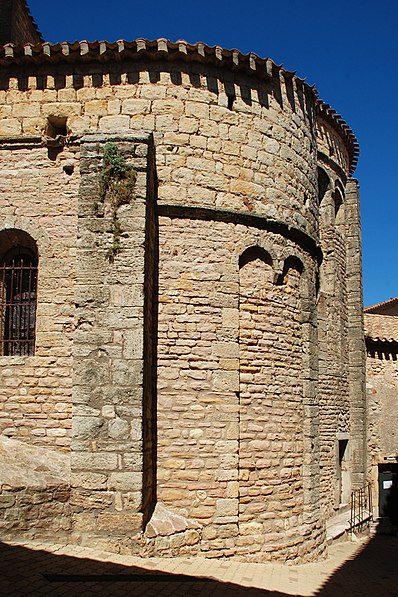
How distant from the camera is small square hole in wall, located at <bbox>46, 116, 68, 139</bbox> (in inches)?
359

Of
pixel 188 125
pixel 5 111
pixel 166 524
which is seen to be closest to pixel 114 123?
pixel 188 125

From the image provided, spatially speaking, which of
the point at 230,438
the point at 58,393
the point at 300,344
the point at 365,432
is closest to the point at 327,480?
the point at 365,432

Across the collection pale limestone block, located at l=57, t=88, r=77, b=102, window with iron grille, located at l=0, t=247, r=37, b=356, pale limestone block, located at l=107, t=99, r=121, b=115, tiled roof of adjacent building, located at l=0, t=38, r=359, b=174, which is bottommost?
window with iron grille, located at l=0, t=247, r=37, b=356

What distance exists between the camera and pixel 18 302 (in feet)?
29.5

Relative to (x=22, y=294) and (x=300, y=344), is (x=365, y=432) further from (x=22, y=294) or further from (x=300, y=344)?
(x=22, y=294)

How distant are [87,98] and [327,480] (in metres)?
9.14

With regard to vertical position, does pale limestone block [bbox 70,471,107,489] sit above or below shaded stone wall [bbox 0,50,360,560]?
below

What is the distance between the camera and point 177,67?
30.0 feet

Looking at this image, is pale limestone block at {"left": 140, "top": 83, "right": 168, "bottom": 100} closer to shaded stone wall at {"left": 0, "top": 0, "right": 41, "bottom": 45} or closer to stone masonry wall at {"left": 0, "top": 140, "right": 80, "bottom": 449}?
stone masonry wall at {"left": 0, "top": 140, "right": 80, "bottom": 449}

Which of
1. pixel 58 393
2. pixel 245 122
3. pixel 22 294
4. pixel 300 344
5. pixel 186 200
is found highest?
pixel 245 122

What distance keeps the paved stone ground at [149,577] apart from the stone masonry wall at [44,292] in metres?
1.89

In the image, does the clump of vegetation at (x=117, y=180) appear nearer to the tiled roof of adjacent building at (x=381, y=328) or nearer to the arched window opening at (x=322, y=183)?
the arched window opening at (x=322, y=183)

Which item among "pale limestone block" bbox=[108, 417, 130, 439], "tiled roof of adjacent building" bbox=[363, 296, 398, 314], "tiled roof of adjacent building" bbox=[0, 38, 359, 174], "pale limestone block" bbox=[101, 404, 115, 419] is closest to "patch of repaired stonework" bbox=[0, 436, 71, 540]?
"pale limestone block" bbox=[108, 417, 130, 439]

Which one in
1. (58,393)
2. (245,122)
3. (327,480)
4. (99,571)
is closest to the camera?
(99,571)
